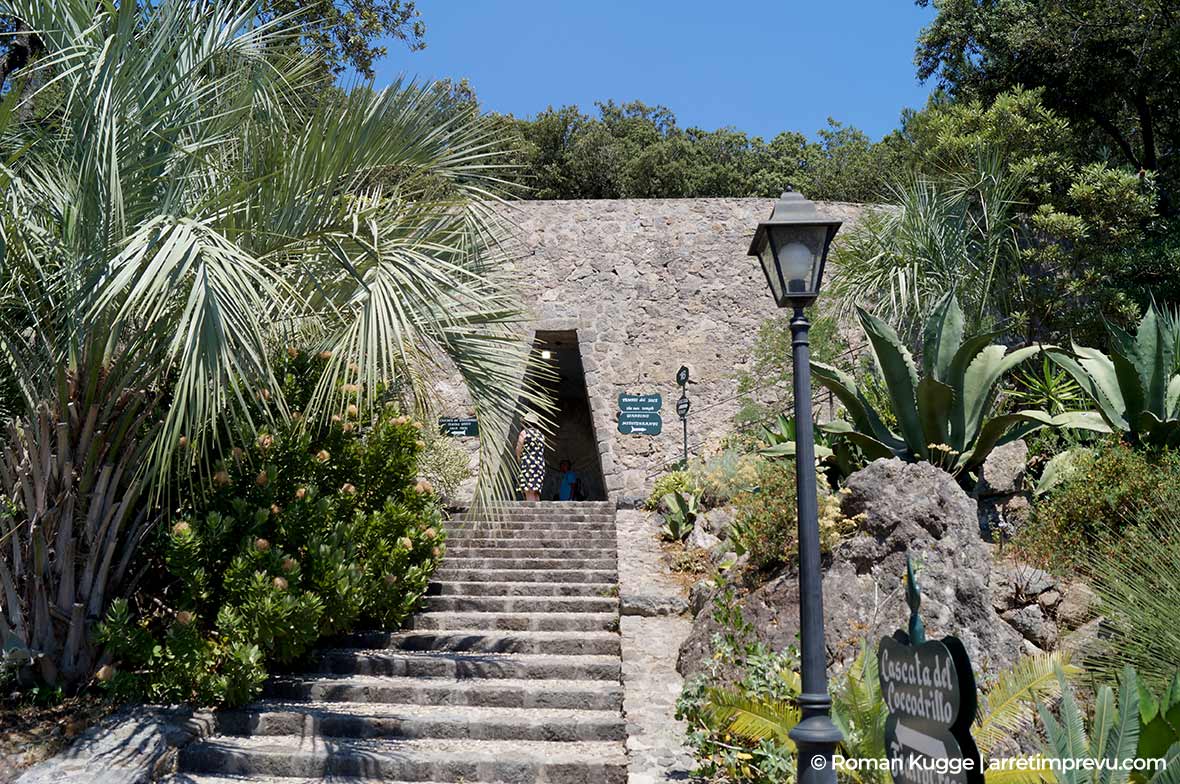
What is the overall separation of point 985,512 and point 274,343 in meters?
5.90

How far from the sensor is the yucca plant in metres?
5.32

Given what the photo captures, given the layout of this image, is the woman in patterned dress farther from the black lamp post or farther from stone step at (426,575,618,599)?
the black lamp post

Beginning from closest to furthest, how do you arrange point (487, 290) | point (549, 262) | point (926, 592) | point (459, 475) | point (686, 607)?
point (926, 592) → point (487, 290) → point (686, 607) → point (459, 475) → point (549, 262)

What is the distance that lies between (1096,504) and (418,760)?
5.18m

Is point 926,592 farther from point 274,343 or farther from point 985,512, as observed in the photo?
point 274,343

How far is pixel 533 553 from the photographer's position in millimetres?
9547

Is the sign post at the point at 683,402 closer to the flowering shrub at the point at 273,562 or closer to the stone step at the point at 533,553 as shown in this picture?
the stone step at the point at 533,553

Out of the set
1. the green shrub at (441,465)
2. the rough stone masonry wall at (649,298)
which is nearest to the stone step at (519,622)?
the green shrub at (441,465)

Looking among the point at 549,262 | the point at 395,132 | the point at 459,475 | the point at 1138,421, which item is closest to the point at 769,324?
the point at 549,262

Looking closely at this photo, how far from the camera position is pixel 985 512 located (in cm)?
816

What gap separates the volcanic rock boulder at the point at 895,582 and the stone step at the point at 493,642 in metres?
1.01

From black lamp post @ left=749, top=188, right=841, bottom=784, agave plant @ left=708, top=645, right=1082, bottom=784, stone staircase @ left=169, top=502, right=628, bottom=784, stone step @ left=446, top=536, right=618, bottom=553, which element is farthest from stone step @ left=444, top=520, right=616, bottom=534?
black lamp post @ left=749, top=188, right=841, bottom=784

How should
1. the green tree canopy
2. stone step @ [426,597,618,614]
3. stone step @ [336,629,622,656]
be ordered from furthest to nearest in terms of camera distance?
the green tree canopy
stone step @ [426,597,618,614]
stone step @ [336,629,622,656]

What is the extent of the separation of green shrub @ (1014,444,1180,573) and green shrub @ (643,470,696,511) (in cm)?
404
